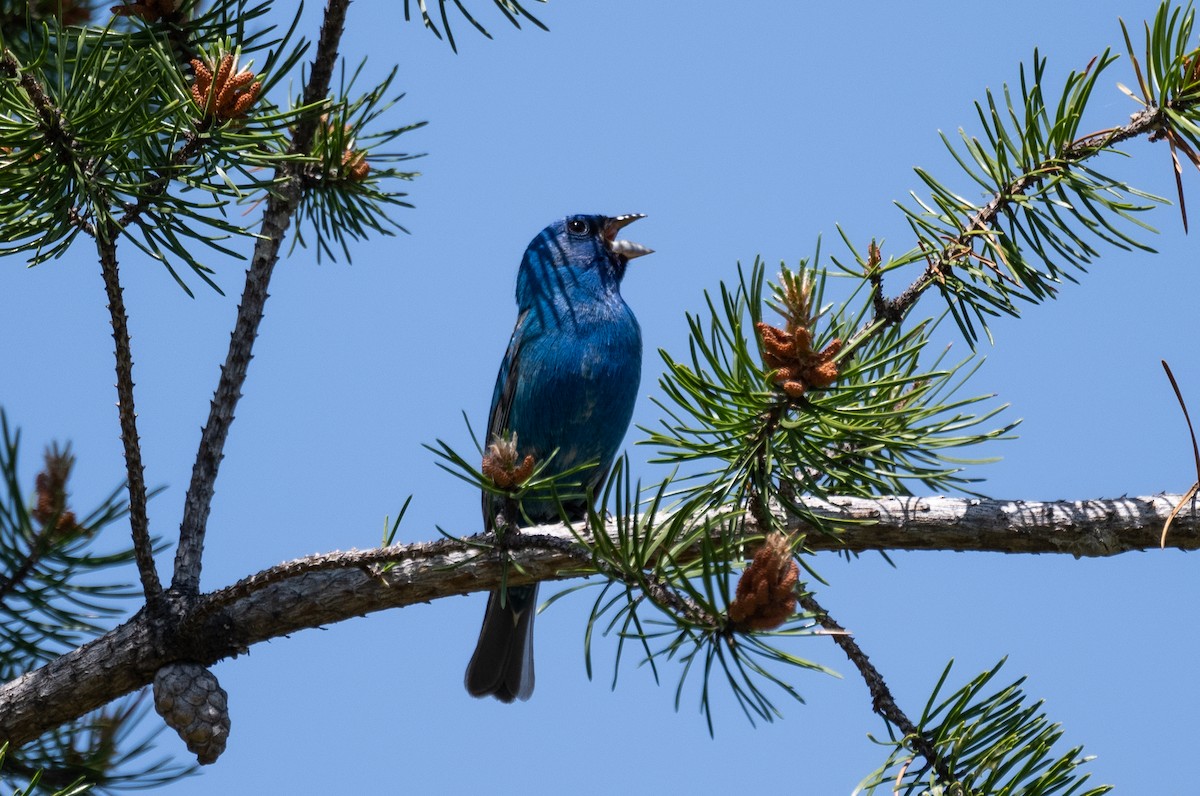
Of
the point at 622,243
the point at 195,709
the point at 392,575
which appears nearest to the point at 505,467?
the point at 392,575

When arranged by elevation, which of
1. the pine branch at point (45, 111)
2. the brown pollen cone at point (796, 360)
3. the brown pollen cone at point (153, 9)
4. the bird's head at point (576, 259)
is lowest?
the brown pollen cone at point (796, 360)

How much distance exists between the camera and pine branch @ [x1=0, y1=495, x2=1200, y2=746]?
118 inches

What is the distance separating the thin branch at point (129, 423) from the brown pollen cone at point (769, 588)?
1.55m

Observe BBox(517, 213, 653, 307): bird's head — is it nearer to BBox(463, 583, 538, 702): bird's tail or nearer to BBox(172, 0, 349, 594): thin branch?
BBox(463, 583, 538, 702): bird's tail

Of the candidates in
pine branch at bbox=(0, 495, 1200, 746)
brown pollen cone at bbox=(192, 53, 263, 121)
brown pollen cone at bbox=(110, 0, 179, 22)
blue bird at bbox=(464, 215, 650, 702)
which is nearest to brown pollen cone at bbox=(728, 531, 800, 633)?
pine branch at bbox=(0, 495, 1200, 746)

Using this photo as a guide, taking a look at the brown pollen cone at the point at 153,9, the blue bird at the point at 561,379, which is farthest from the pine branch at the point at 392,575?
the blue bird at the point at 561,379

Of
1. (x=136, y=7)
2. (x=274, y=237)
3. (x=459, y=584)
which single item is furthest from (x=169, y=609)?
(x=136, y=7)

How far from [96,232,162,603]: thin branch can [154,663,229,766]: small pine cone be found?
24cm

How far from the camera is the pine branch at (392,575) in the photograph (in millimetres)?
3004

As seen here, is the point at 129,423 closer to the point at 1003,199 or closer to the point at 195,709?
the point at 195,709

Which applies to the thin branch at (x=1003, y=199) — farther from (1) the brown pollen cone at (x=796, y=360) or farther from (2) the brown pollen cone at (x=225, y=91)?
(2) the brown pollen cone at (x=225, y=91)

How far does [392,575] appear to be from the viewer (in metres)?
3.33

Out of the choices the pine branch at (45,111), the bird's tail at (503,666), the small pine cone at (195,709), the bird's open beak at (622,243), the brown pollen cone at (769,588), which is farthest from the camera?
the bird's open beak at (622,243)

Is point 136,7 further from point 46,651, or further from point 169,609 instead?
point 46,651
